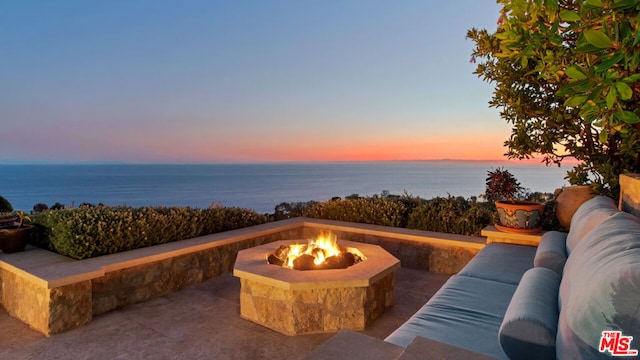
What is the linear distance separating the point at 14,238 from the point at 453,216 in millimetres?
6124

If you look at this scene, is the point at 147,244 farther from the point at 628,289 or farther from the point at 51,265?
the point at 628,289

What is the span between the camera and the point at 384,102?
13.0m

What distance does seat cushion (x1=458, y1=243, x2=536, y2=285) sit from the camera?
3018 millimetres

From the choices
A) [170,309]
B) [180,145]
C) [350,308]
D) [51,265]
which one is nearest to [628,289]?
[350,308]

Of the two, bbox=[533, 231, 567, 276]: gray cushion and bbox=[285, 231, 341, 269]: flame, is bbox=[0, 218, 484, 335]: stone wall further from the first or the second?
bbox=[533, 231, 567, 276]: gray cushion

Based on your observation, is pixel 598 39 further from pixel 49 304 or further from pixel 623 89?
pixel 49 304

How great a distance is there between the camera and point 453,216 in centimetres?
539

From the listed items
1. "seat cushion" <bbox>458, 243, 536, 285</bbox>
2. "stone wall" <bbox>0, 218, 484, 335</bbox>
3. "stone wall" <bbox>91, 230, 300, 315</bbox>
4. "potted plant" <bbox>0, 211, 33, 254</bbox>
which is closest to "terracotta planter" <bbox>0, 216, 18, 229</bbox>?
"potted plant" <bbox>0, 211, 33, 254</bbox>

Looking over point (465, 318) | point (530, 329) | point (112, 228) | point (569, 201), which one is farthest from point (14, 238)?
point (569, 201)

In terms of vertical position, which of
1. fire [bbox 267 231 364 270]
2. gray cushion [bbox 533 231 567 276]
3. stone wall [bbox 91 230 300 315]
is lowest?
stone wall [bbox 91 230 300 315]

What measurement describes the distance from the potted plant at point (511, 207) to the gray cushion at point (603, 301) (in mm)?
2977

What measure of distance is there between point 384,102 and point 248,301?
10981 millimetres

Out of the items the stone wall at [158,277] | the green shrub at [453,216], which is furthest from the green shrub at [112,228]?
the green shrub at [453,216]

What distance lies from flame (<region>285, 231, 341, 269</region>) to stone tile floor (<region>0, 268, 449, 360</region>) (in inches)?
32.4
